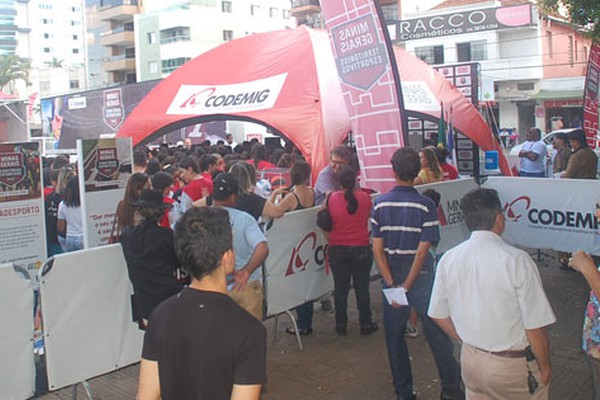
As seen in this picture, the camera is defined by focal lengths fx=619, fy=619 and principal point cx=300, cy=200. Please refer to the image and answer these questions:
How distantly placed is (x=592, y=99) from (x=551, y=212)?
4.66m

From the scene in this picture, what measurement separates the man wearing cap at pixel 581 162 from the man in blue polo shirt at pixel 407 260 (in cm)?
530


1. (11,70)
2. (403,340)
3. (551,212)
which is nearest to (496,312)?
(403,340)

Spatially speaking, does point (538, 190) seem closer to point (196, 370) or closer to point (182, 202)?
point (182, 202)

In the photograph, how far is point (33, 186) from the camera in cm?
651

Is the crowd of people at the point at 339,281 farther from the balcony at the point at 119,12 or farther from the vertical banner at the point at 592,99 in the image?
the balcony at the point at 119,12

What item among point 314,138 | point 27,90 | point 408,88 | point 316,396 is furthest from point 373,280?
point 27,90

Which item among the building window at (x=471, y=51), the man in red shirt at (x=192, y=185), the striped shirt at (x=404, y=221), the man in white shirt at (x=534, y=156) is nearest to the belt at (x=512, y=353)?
the striped shirt at (x=404, y=221)

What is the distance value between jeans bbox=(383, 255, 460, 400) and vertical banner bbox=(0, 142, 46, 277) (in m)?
3.87

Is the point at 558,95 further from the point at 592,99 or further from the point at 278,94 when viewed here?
the point at 278,94

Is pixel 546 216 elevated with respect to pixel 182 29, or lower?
lower

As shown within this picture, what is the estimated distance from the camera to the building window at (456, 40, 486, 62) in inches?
1645

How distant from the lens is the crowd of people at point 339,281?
219 cm

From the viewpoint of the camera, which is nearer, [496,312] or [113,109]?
[496,312]

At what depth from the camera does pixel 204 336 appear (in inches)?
84.4
